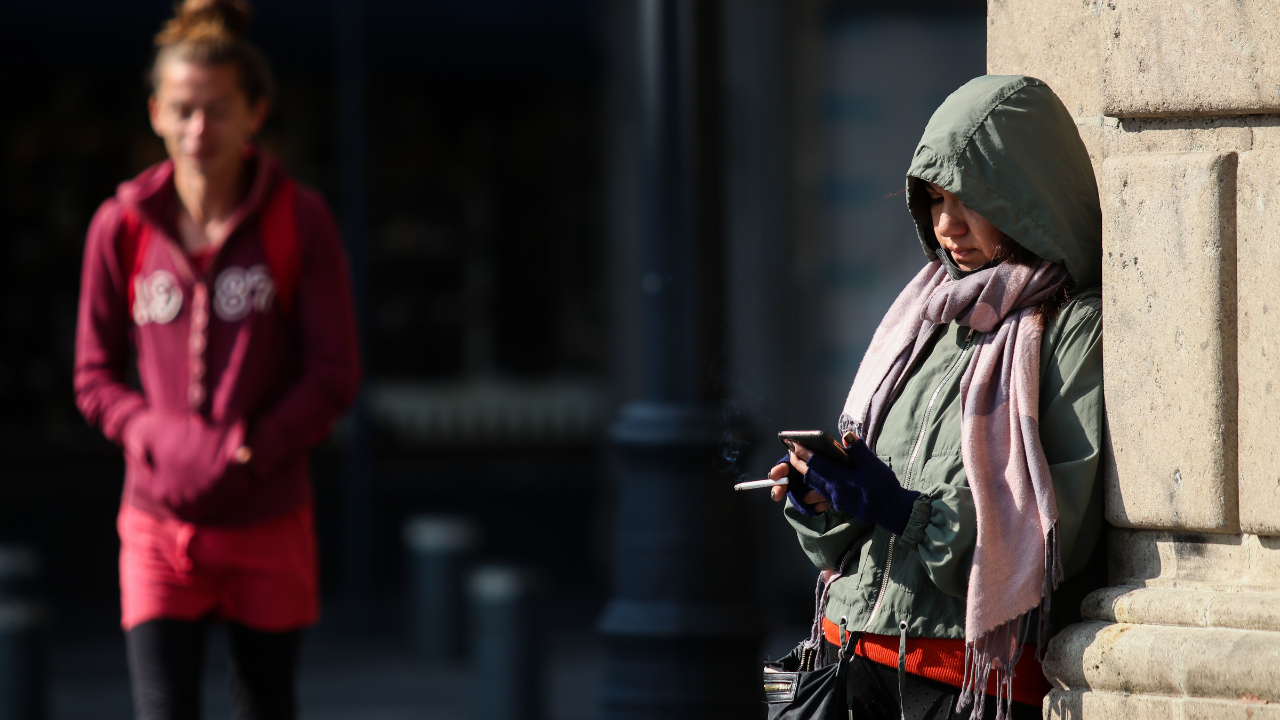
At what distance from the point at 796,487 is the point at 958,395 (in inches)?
11.7

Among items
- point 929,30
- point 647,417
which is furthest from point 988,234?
point 929,30

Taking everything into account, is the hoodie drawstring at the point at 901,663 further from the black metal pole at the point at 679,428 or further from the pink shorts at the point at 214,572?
the black metal pole at the point at 679,428

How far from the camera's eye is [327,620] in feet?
29.7

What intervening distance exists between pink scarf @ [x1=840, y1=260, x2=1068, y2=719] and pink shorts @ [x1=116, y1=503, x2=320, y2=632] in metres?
1.88

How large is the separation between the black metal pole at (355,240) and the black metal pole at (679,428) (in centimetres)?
388

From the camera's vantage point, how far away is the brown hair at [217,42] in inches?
163

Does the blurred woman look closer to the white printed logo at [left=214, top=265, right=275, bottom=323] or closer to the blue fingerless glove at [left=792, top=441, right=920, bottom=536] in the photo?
the white printed logo at [left=214, top=265, right=275, bottom=323]

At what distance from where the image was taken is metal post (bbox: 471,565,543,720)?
6.36 m

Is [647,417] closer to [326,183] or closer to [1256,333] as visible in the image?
[1256,333]

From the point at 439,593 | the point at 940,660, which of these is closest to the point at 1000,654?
the point at 940,660

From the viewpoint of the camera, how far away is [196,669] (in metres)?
3.94

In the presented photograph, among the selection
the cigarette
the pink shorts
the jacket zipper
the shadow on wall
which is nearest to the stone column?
the jacket zipper

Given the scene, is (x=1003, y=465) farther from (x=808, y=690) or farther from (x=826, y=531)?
(x=808, y=690)

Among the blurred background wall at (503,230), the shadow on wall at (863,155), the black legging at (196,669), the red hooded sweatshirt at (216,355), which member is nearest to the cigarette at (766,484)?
the red hooded sweatshirt at (216,355)
